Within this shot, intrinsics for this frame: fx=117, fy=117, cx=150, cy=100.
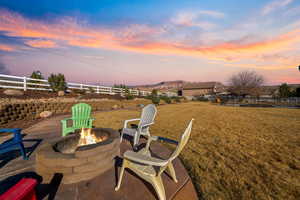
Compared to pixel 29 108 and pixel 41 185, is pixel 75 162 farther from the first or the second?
pixel 29 108

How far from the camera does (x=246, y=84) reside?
28.8m

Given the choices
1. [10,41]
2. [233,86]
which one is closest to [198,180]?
[10,41]

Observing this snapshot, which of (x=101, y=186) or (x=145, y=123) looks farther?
(x=145, y=123)

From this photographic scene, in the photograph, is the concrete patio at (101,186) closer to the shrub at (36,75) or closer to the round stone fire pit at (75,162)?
the round stone fire pit at (75,162)

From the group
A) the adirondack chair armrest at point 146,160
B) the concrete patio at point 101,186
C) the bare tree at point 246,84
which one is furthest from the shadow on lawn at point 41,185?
the bare tree at point 246,84

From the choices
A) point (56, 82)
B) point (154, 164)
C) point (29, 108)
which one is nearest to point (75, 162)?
point (154, 164)

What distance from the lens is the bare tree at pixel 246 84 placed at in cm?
2750

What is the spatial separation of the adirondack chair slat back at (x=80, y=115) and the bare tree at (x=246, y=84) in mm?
33813

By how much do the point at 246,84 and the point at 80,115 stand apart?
36.3 meters

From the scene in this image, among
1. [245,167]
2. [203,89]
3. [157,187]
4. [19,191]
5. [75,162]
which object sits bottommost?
[245,167]

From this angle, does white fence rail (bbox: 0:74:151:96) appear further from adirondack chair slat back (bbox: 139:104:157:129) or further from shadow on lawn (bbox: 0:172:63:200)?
adirondack chair slat back (bbox: 139:104:157:129)

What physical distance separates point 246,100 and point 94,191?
32865 millimetres

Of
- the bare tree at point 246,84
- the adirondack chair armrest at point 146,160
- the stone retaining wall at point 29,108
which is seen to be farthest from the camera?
the bare tree at point 246,84

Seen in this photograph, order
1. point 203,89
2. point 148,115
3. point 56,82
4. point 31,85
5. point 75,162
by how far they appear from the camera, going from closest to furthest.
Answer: point 75,162, point 148,115, point 31,85, point 56,82, point 203,89
